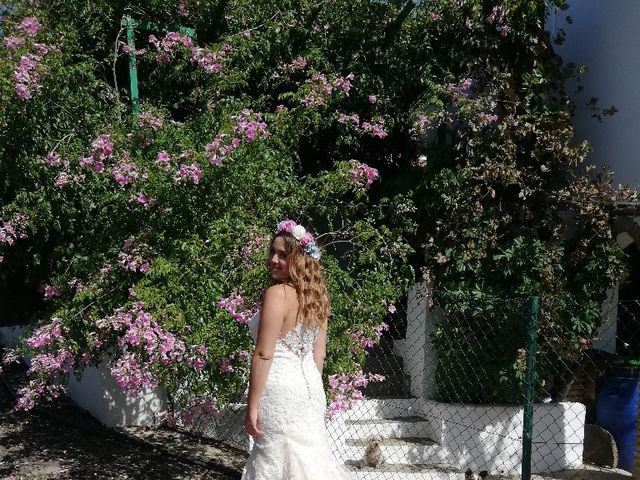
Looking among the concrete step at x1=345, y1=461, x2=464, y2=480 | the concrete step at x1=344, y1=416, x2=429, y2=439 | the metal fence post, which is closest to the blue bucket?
the concrete step at x1=345, y1=461, x2=464, y2=480

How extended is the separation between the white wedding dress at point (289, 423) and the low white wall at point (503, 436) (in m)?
2.34

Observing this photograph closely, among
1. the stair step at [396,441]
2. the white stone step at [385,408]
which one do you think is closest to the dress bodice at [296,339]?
the stair step at [396,441]

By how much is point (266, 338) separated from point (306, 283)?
0.32m

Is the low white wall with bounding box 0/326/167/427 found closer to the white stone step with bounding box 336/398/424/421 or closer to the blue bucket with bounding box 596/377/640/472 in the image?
the white stone step with bounding box 336/398/424/421

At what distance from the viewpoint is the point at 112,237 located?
4.93m

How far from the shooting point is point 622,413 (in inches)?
218

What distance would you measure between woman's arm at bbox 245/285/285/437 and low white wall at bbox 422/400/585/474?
2.68 meters

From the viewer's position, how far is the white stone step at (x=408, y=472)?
16.2 feet

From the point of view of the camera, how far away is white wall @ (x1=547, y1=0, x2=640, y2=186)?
591cm

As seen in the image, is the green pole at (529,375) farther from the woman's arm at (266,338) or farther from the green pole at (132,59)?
the green pole at (132,59)

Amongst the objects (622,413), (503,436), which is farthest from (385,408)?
(622,413)

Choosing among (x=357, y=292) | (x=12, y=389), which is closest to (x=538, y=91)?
(x=357, y=292)

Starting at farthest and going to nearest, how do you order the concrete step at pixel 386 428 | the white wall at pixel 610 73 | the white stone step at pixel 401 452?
the white wall at pixel 610 73, the concrete step at pixel 386 428, the white stone step at pixel 401 452

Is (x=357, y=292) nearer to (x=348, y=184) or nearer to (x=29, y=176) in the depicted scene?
(x=348, y=184)
